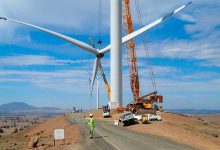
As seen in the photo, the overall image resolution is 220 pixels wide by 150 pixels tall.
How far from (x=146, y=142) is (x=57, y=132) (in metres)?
9.38

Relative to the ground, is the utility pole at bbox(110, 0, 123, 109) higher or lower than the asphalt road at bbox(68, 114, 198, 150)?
higher

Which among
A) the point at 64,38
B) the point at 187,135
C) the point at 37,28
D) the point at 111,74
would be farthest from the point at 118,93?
the point at 187,135

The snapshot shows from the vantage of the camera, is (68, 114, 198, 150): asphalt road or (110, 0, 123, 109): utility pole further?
(110, 0, 123, 109): utility pole

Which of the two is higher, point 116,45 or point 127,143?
point 116,45

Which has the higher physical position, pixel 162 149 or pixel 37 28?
pixel 37 28

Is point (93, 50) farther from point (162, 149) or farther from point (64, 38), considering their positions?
point (162, 149)

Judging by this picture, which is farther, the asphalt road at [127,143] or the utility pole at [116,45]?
the utility pole at [116,45]

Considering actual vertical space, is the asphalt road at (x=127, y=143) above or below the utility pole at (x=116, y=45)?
below

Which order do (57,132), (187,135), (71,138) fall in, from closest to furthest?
(57,132) → (71,138) → (187,135)

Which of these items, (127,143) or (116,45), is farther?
(116,45)

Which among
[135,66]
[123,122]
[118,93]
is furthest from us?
[135,66]

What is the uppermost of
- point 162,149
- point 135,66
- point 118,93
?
point 135,66

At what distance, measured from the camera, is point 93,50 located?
10256 centimetres

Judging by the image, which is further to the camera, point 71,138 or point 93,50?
point 93,50
